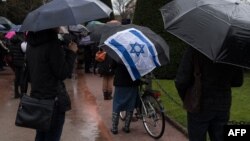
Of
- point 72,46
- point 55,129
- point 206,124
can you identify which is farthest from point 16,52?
point 206,124

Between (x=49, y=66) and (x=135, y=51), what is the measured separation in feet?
8.96

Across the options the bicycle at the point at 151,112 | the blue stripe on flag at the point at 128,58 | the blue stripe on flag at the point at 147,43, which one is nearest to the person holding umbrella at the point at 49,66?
the blue stripe on flag at the point at 128,58

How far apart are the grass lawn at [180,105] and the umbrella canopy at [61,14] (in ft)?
12.3

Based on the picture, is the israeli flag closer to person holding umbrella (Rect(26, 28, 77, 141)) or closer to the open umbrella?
the open umbrella

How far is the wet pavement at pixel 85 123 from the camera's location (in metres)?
8.42

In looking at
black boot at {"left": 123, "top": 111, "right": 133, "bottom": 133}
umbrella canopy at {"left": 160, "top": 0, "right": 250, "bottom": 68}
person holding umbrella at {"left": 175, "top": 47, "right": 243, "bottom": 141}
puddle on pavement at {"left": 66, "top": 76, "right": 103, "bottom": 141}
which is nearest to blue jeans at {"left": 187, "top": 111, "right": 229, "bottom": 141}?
person holding umbrella at {"left": 175, "top": 47, "right": 243, "bottom": 141}

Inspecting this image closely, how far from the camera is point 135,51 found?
798cm

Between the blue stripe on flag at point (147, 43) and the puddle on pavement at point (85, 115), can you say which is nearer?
the blue stripe on flag at point (147, 43)

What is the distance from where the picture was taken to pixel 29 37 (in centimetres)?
555

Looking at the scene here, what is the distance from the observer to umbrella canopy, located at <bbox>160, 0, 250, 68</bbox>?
15.0 feet

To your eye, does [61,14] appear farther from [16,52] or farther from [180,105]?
[16,52]

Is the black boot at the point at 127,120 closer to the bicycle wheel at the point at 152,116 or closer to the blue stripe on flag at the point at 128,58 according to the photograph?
the bicycle wheel at the point at 152,116

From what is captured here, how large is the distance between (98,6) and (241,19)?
1.90m

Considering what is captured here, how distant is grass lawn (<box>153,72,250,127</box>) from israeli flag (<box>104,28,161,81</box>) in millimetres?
1478
